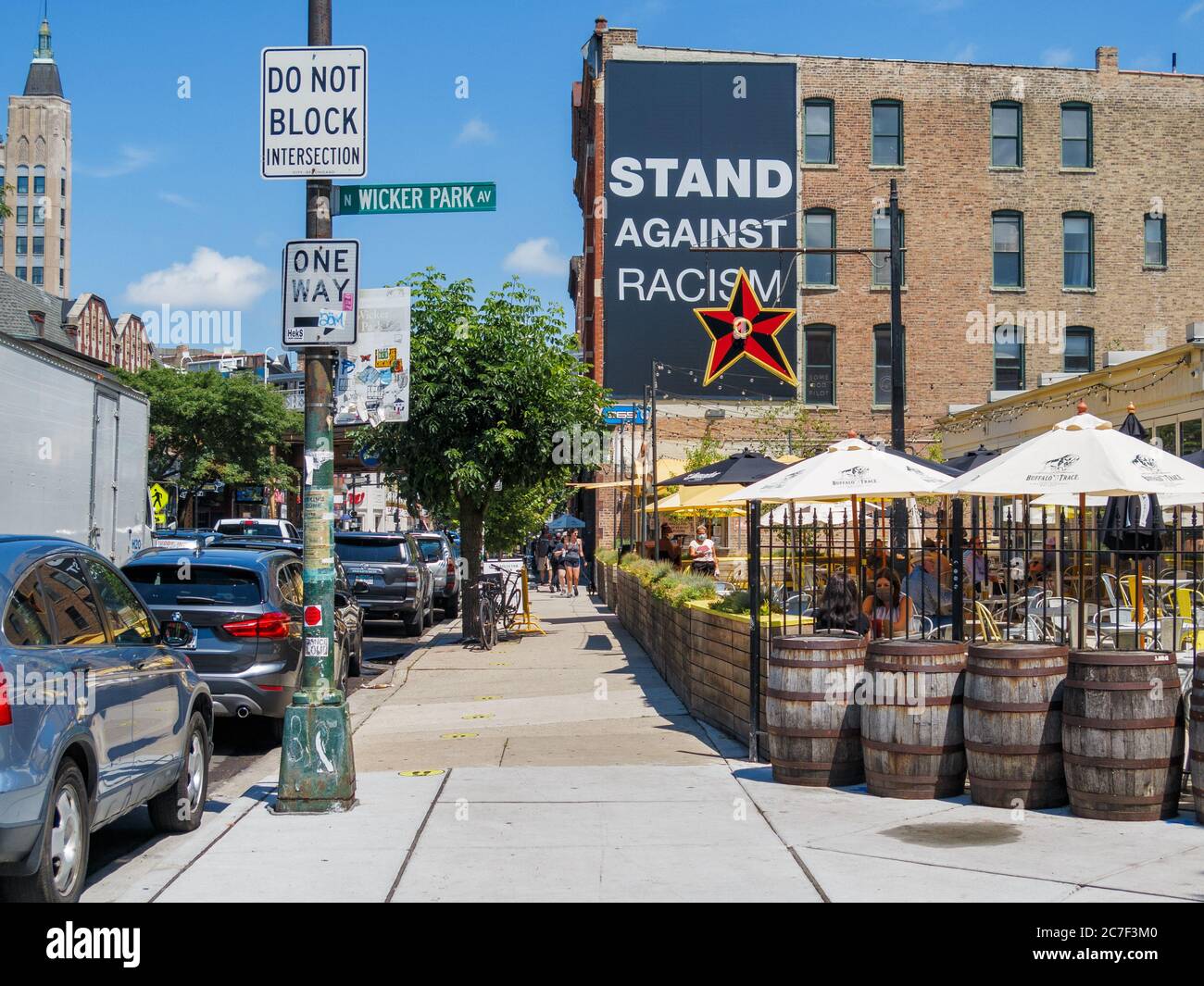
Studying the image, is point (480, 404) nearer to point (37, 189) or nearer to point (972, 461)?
point (972, 461)

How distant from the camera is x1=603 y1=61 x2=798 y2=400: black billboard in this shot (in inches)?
1480

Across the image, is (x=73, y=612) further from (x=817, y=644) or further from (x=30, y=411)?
(x=30, y=411)

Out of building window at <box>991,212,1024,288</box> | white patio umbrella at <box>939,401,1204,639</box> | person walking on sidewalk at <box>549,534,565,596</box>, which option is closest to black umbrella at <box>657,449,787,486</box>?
white patio umbrella at <box>939,401,1204,639</box>

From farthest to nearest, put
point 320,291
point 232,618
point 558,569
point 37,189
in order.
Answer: point 37,189 → point 558,569 → point 232,618 → point 320,291

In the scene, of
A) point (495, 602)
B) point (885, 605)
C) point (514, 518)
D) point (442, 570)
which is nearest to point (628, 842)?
point (885, 605)

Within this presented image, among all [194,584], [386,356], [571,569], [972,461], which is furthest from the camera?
[571,569]

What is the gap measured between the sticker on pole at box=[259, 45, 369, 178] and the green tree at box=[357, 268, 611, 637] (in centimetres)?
1181

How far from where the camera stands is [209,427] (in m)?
55.6

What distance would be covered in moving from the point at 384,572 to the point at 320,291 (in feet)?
46.7

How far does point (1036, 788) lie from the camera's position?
746 cm

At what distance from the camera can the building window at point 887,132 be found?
38.1 meters

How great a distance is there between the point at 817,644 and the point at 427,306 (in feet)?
45.3

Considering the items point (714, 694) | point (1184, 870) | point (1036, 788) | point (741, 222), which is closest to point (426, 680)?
point (714, 694)

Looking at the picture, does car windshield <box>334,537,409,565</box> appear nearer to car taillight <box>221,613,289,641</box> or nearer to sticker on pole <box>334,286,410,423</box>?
sticker on pole <box>334,286,410,423</box>
